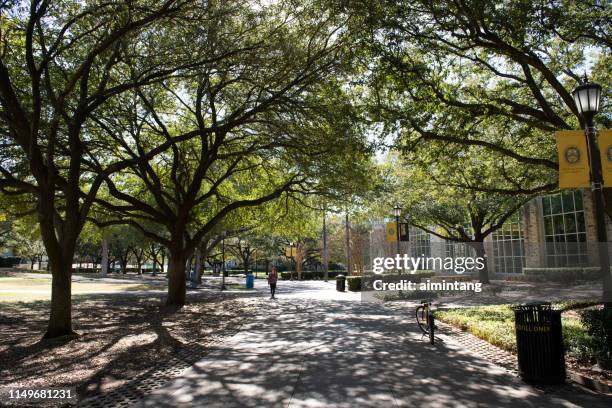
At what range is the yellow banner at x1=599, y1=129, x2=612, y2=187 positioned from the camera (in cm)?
901

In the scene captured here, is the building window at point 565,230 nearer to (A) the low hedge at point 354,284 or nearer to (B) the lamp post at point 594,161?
(A) the low hedge at point 354,284

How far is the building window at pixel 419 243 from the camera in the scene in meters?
49.7

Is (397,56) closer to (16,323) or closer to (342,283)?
(16,323)

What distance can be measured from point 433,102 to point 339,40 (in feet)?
10.4

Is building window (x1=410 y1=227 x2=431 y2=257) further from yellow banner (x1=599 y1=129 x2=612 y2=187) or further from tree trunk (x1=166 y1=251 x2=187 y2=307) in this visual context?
yellow banner (x1=599 y1=129 x2=612 y2=187)

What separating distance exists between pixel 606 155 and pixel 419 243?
43.7 meters

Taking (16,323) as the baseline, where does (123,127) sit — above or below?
above

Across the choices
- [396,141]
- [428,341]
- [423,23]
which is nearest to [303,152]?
[396,141]

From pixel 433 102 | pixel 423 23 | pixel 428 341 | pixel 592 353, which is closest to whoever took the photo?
pixel 592 353

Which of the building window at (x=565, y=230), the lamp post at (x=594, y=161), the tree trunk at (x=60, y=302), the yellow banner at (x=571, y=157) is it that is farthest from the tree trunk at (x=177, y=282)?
the building window at (x=565, y=230)

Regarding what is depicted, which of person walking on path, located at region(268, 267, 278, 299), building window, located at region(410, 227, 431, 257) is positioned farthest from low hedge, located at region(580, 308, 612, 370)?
building window, located at region(410, 227, 431, 257)

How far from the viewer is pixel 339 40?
1328cm

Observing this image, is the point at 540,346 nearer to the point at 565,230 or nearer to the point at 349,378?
the point at 349,378

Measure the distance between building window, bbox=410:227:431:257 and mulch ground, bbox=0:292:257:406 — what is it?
3376cm
